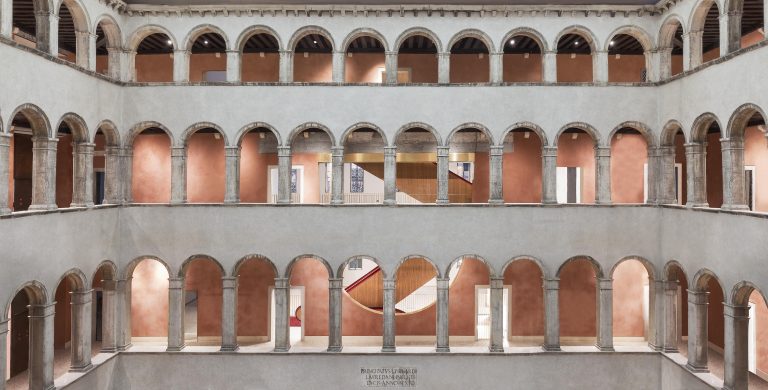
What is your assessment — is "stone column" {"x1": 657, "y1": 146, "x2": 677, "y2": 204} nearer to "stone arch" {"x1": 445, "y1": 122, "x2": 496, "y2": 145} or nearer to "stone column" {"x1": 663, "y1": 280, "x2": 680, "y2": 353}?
"stone column" {"x1": 663, "y1": 280, "x2": 680, "y2": 353}

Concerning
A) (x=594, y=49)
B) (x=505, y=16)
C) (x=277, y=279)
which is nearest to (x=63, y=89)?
(x=277, y=279)

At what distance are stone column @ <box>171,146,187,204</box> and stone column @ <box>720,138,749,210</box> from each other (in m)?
15.6

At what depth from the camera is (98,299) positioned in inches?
842

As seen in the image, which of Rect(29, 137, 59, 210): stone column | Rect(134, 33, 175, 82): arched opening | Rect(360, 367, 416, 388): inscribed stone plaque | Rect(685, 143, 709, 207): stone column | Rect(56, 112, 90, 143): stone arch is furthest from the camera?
Rect(134, 33, 175, 82): arched opening

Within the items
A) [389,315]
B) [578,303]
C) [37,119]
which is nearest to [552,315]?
[578,303]

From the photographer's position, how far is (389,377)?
Result: 17.0 metres

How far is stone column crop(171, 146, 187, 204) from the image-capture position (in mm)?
17453

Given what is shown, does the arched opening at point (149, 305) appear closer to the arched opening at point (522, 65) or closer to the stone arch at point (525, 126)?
the stone arch at point (525, 126)

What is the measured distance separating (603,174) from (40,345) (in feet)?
55.1

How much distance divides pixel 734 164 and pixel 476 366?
9.16 meters

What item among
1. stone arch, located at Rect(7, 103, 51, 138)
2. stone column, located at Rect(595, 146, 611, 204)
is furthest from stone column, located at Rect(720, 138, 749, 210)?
stone arch, located at Rect(7, 103, 51, 138)

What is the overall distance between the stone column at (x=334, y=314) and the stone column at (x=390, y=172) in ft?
9.98

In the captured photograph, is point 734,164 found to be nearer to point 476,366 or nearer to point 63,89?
point 476,366

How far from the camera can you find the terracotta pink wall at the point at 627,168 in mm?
19797
